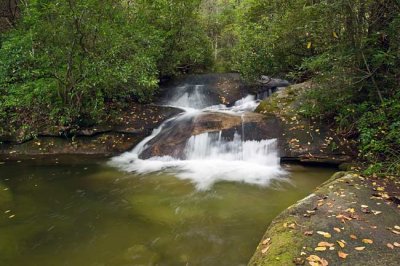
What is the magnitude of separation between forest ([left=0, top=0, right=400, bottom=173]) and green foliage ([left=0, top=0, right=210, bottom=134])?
0.11 ft

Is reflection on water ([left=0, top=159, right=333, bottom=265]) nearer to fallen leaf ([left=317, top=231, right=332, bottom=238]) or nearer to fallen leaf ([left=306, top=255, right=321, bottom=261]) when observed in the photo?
fallen leaf ([left=317, top=231, right=332, bottom=238])

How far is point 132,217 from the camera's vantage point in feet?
20.7

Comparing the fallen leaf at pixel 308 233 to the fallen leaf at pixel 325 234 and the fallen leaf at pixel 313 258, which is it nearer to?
the fallen leaf at pixel 325 234

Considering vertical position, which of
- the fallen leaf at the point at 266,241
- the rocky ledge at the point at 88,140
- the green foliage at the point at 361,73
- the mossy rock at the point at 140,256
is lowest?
the mossy rock at the point at 140,256

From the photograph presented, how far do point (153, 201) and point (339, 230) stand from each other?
3.88 meters

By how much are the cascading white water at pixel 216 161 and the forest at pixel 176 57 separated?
185cm

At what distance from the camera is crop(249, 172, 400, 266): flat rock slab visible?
3764 millimetres

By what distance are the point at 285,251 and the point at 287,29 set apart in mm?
9819

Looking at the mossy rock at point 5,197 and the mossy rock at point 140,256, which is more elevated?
the mossy rock at point 5,197

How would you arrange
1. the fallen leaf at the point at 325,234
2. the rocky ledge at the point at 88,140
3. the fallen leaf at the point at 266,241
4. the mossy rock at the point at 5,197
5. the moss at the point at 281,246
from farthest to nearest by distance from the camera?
the rocky ledge at the point at 88,140 < the mossy rock at the point at 5,197 < the fallen leaf at the point at 266,241 < the fallen leaf at the point at 325,234 < the moss at the point at 281,246

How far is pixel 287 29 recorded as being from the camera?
39.6 ft

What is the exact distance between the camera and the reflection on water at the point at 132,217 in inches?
197

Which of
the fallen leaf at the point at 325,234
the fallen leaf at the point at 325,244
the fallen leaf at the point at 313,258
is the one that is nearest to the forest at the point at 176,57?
the fallen leaf at the point at 325,234

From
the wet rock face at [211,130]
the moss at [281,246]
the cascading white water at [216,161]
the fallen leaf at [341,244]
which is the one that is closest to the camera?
the moss at [281,246]
